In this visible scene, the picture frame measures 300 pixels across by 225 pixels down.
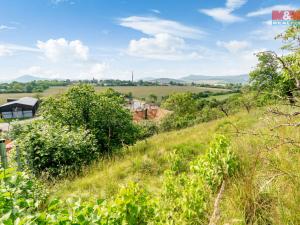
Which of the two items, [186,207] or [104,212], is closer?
[104,212]

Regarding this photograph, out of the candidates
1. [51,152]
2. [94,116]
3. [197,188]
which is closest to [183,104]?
[94,116]

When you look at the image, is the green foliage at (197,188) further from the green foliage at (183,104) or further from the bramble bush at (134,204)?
the green foliage at (183,104)

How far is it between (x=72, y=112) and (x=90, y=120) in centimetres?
107

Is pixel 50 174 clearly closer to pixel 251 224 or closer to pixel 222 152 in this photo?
pixel 222 152

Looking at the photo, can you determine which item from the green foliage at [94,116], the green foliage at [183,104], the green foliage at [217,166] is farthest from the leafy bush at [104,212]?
the green foliage at [183,104]

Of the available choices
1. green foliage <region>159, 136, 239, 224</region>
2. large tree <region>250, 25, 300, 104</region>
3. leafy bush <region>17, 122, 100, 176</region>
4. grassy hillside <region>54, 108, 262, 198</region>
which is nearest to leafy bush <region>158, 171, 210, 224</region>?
green foliage <region>159, 136, 239, 224</region>

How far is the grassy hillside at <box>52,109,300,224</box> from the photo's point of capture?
2.52 metres

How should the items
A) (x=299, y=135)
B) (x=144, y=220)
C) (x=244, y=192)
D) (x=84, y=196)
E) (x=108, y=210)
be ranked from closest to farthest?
(x=108, y=210) → (x=144, y=220) → (x=244, y=192) → (x=299, y=135) → (x=84, y=196)

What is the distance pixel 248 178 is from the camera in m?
2.96

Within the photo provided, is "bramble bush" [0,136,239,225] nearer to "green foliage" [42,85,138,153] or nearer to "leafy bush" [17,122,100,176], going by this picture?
"leafy bush" [17,122,100,176]

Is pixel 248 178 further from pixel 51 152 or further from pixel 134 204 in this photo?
pixel 51 152

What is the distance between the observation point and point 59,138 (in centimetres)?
787

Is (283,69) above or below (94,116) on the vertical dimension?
above

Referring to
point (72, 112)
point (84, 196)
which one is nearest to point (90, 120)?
point (72, 112)
